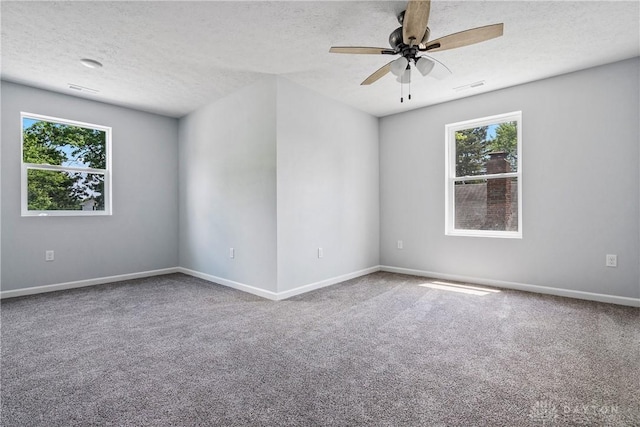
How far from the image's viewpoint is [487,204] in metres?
4.20

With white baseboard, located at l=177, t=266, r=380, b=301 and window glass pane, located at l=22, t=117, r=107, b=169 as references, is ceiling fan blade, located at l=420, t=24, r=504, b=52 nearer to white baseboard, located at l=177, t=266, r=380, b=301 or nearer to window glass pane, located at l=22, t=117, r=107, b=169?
white baseboard, located at l=177, t=266, r=380, b=301

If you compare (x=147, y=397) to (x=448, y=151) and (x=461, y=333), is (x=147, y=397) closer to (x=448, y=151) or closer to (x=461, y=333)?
(x=461, y=333)

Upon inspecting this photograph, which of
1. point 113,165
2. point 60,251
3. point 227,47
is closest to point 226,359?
point 227,47

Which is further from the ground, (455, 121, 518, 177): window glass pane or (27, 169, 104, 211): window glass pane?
(455, 121, 518, 177): window glass pane

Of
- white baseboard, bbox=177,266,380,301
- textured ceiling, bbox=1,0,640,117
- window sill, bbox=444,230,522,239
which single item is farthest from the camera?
window sill, bbox=444,230,522,239

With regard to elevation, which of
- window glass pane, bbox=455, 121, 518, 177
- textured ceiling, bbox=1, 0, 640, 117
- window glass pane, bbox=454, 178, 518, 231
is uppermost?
textured ceiling, bbox=1, 0, 640, 117

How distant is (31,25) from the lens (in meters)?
2.53

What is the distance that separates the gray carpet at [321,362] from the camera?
1.55 m

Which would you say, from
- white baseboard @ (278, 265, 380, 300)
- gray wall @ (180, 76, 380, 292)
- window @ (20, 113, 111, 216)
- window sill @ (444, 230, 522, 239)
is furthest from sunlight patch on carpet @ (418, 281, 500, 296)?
window @ (20, 113, 111, 216)

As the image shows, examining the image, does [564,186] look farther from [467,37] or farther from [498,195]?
[467,37]

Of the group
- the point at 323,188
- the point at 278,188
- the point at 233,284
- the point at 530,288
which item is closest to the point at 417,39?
the point at 278,188

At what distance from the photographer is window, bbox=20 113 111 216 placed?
12.6 ft

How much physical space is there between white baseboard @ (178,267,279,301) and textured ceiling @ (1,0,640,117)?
2491 mm

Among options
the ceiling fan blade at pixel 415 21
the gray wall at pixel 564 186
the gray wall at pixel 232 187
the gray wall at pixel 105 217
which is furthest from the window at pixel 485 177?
the gray wall at pixel 105 217
